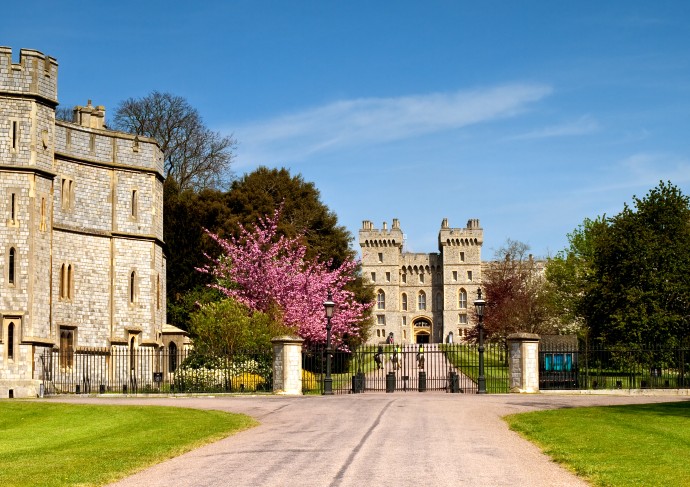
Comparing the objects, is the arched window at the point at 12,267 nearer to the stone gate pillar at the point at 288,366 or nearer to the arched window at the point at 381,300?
the stone gate pillar at the point at 288,366

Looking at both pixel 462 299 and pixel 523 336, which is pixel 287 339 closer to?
pixel 523 336

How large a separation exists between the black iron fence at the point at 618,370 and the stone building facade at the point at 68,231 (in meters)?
16.1

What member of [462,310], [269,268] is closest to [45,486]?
[269,268]

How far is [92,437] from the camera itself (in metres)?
20.2

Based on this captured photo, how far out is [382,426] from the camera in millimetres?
20266

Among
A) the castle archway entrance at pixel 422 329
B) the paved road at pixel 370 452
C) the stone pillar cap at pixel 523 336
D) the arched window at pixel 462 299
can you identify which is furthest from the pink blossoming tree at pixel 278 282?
the castle archway entrance at pixel 422 329

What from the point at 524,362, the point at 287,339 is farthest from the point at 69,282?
the point at 524,362

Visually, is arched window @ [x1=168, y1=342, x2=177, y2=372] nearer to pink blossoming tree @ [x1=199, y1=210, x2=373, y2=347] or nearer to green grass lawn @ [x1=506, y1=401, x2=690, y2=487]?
pink blossoming tree @ [x1=199, y1=210, x2=373, y2=347]

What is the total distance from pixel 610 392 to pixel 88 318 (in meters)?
19.4

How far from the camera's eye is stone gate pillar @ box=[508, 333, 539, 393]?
3294 cm

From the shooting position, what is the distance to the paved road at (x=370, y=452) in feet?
44.0

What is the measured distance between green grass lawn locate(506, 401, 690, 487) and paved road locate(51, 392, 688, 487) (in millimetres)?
433

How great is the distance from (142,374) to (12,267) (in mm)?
6590

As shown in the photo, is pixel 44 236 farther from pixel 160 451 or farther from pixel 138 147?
pixel 160 451
